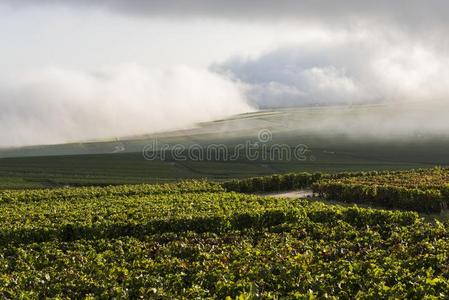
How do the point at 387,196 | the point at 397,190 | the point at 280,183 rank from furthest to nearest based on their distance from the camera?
1. the point at 280,183
2. the point at 387,196
3. the point at 397,190

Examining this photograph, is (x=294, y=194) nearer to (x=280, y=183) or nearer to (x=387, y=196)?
(x=280, y=183)

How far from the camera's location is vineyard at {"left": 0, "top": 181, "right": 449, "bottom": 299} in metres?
20.0

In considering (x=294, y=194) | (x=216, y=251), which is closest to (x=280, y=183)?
(x=294, y=194)

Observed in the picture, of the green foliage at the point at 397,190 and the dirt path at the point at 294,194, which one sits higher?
the green foliage at the point at 397,190

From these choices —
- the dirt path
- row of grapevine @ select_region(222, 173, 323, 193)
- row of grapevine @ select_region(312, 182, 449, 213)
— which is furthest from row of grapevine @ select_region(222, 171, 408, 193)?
row of grapevine @ select_region(312, 182, 449, 213)

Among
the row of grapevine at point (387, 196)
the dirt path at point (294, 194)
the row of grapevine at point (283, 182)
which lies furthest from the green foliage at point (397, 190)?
the row of grapevine at point (283, 182)

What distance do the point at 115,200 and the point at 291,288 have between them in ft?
91.8

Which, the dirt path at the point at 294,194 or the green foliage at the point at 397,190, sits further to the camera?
the dirt path at the point at 294,194

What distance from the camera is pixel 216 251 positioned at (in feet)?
88.5

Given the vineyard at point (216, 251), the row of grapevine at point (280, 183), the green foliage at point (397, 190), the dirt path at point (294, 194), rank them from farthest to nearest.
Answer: the row of grapevine at point (280, 183) < the dirt path at point (294, 194) < the green foliage at point (397, 190) < the vineyard at point (216, 251)

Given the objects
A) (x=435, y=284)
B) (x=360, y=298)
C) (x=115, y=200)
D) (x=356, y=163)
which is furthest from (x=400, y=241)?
(x=356, y=163)

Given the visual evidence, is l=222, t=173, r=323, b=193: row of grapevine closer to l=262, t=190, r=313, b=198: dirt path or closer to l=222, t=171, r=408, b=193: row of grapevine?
l=222, t=171, r=408, b=193: row of grapevine

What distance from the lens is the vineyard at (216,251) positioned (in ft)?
65.7

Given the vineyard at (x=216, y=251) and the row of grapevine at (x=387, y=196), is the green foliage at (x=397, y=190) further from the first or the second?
the vineyard at (x=216, y=251)
